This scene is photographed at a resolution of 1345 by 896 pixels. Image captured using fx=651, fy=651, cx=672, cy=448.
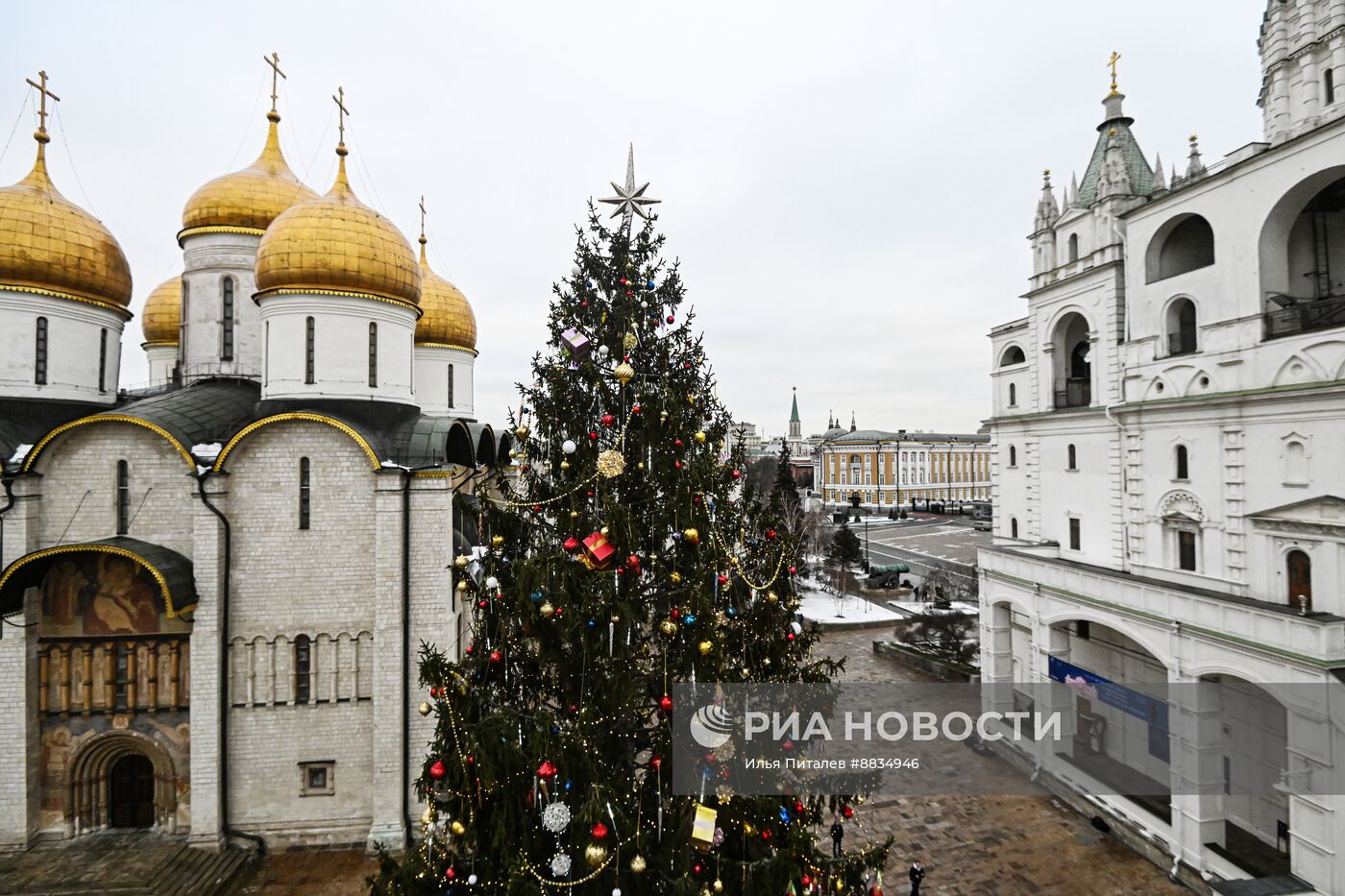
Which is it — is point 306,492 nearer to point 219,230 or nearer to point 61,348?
point 61,348

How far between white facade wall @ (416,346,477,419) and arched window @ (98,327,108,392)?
6.82 metres

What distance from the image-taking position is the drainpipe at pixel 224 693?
36.8 ft

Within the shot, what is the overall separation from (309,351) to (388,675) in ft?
21.2

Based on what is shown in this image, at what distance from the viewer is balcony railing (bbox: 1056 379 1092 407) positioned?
15.8 metres

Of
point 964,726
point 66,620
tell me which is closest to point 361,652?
point 66,620

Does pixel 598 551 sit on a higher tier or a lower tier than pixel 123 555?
higher

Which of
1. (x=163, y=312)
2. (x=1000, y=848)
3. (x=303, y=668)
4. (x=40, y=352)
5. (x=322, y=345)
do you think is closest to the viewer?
(x=303, y=668)

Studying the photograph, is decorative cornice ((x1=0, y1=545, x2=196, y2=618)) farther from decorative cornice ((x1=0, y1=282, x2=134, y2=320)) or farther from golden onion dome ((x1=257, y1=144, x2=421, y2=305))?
golden onion dome ((x1=257, y1=144, x2=421, y2=305))

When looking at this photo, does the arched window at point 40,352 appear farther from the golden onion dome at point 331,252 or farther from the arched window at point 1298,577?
the arched window at point 1298,577

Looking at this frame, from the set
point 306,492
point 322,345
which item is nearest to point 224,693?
point 306,492

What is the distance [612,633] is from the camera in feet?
20.1

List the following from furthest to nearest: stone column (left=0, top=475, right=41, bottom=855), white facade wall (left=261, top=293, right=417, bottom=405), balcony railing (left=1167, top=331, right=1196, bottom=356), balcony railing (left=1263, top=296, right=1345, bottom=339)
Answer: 1. balcony railing (left=1167, top=331, right=1196, bottom=356)
2. white facade wall (left=261, top=293, right=417, bottom=405)
3. stone column (left=0, top=475, right=41, bottom=855)
4. balcony railing (left=1263, top=296, right=1345, bottom=339)

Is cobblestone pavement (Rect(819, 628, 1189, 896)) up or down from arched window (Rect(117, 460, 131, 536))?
down

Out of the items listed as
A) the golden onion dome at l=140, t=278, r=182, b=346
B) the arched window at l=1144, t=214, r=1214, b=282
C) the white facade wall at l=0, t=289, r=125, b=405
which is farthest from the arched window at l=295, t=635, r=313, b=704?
the arched window at l=1144, t=214, r=1214, b=282
